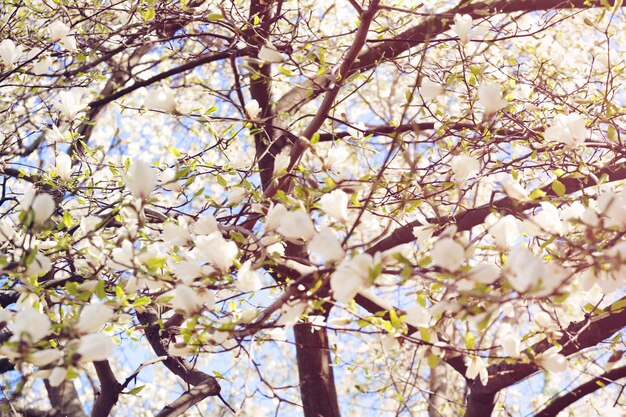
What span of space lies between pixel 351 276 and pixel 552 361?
52cm

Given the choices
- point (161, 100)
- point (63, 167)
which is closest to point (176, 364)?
point (63, 167)

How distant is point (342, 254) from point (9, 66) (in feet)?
4.82

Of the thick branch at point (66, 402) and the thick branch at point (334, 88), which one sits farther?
the thick branch at point (66, 402)

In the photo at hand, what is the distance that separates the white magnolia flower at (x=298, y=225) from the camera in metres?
1.13

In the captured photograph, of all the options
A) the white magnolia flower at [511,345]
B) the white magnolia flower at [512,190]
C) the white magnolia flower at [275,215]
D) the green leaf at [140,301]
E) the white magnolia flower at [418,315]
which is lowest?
the white magnolia flower at [511,345]

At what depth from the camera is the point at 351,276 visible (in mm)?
1012

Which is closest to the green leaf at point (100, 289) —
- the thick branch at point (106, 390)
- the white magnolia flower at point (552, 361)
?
the white magnolia flower at point (552, 361)

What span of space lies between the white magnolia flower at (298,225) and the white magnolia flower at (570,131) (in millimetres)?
669

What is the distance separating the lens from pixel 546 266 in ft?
3.31

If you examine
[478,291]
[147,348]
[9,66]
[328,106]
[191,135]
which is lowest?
[478,291]

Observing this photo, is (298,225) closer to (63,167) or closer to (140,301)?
(140,301)

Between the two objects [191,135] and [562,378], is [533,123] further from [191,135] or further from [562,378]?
[562,378]

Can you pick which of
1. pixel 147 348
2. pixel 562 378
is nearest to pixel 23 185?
pixel 147 348

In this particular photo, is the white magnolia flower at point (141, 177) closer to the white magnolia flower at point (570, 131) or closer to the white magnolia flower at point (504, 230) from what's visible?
the white magnolia flower at point (504, 230)
